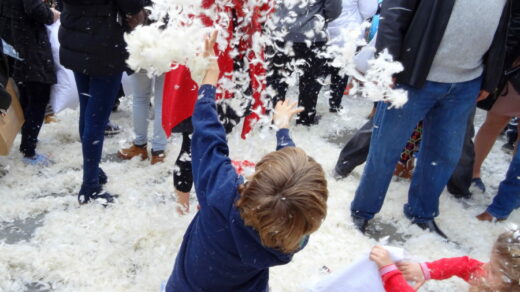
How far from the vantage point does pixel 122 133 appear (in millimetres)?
3930

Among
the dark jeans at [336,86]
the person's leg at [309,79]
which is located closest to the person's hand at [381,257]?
the person's leg at [309,79]

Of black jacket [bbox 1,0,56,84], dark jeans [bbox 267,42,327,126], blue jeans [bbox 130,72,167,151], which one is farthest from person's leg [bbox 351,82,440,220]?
black jacket [bbox 1,0,56,84]

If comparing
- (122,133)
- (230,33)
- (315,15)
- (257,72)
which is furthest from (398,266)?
(122,133)

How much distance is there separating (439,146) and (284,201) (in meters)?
1.71

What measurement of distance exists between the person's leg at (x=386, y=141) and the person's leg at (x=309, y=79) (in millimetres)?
1617

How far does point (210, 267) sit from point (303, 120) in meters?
3.03

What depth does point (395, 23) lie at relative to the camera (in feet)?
7.34

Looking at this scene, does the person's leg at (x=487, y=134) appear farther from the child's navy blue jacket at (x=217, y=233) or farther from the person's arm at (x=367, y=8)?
the child's navy blue jacket at (x=217, y=233)

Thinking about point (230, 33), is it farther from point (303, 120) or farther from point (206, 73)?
point (303, 120)

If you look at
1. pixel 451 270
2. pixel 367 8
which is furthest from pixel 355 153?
pixel 367 8

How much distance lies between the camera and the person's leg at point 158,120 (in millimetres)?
3371

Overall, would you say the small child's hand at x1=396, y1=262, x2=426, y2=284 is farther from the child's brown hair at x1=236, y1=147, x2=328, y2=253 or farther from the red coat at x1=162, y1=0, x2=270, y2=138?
the red coat at x1=162, y1=0, x2=270, y2=138

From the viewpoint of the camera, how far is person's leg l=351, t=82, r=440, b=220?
239cm

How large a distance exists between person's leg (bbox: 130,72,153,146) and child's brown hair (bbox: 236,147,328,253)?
2242 mm
